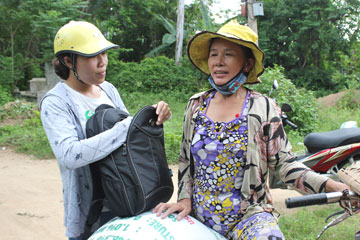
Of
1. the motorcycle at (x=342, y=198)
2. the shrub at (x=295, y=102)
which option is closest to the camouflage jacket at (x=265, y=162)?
the motorcycle at (x=342, y=198)

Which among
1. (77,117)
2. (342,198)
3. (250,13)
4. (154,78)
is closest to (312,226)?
(342,198)

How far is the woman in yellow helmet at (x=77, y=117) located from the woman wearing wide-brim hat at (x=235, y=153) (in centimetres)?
28

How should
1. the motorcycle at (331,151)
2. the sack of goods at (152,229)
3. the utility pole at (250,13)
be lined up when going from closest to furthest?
the sack of goods at (152,229) < the motorcycle at (331,151) < the utility pole at (250,13)

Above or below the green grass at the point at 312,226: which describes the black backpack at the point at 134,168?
above

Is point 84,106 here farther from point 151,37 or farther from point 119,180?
point 151,37

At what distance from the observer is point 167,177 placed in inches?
70.7

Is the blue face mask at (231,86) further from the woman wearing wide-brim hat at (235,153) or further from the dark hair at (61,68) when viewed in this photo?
the dark hair at (61,68)

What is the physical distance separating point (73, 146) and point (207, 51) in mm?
949

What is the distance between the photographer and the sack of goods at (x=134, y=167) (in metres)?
1.64

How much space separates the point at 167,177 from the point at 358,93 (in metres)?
11.6

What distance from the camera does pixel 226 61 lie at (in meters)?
1.89

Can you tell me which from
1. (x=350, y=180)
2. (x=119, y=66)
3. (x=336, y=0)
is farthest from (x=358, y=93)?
(x=350, y=180)

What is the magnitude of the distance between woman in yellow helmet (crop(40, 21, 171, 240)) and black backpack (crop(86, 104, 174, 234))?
0.15ft

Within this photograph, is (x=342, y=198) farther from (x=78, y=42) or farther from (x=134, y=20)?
(x=134, y=20)
